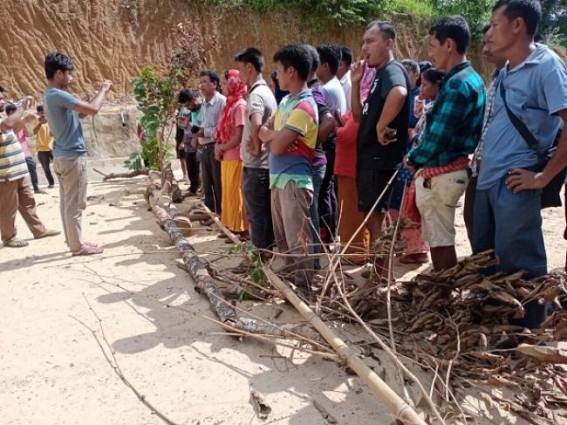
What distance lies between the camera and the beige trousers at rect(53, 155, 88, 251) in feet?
15.7

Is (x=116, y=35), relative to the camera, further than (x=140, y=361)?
Yes

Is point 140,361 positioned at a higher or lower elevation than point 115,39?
lower

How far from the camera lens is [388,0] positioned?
1769 cm

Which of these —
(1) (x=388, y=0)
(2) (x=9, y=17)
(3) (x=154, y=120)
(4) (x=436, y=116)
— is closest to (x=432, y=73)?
(4) (x=436, y=116)

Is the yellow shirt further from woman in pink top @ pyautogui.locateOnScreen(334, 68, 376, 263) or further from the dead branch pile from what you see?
the dead branch pile

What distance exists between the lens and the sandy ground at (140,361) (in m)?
2.39

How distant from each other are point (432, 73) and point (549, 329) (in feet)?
7.97

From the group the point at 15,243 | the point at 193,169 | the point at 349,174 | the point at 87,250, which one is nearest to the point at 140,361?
the point at 349,174

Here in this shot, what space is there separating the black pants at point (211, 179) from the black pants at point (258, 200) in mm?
1731

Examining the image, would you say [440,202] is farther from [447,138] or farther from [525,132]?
[525,132]

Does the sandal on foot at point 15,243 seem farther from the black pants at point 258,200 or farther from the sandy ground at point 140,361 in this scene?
the black pants at point 258,200

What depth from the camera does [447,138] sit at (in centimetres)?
298

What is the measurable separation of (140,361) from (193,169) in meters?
5.51

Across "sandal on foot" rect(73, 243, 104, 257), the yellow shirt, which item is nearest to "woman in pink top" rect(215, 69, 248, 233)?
"sandal on foot" rect(73, 243, 104, 257)
